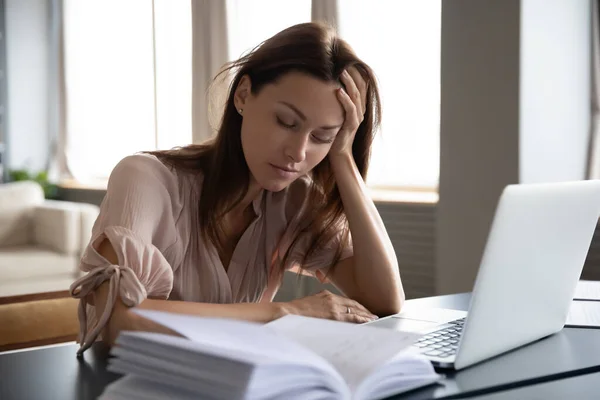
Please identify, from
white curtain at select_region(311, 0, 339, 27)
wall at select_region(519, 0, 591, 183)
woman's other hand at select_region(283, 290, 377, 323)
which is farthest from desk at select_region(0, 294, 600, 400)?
white curtain at select_region(311, 0, 339, 27)

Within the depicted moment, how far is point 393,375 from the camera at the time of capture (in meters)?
0.86

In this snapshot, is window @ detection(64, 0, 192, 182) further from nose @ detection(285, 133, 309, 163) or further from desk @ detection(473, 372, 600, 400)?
desk @ detection(473, 372, 600, 400)

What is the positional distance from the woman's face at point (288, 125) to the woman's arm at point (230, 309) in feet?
0.99

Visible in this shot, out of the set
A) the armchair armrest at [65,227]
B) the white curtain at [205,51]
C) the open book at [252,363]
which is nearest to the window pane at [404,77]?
the white curtain at [205,51]

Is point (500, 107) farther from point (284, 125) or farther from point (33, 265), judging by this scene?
point (33, 265)

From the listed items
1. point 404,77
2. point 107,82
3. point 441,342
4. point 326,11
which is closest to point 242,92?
point 441,342

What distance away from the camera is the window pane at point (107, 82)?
5863mm

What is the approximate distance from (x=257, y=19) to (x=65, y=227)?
162 centimetres

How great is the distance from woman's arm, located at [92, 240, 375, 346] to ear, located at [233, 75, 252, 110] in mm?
446

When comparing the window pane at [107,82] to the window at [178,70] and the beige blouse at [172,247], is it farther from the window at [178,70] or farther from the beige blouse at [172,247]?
the beige blouse at [172,247]

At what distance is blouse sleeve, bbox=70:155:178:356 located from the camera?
1267 mm

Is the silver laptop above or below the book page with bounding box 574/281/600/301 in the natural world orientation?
above

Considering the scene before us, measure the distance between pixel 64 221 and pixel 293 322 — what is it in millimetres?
3611

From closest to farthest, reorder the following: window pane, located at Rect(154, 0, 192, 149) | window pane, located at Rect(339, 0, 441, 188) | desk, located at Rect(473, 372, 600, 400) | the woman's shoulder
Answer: desk, located at Rect(473, 372, 600, 400) → the woman's shoulder → window pane, located at Rect(339, 0, 441, 188) → window pane, located at Rect(154, 0, 192, 149)
